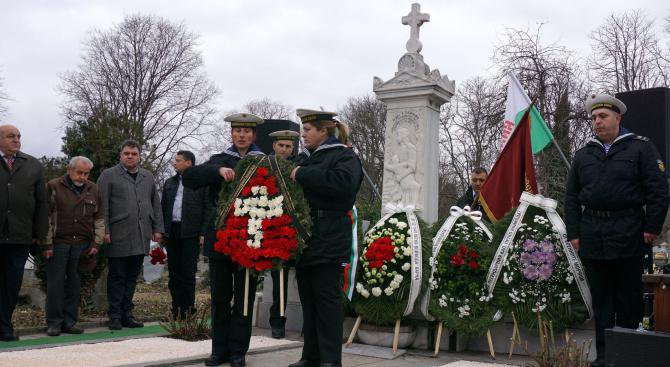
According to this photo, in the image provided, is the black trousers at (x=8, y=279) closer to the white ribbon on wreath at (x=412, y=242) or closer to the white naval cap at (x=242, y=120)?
the white naval cap at (x=242, y=120)

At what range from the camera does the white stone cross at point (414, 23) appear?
7.52 m

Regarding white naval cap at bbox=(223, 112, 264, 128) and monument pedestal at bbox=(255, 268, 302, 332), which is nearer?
white naval cap at bbox=(223, 112, 264, 128)

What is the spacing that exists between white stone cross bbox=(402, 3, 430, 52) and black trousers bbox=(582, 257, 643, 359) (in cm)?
329

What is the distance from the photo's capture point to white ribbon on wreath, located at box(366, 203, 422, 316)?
19.5 ft

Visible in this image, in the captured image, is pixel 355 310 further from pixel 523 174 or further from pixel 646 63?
pixel 646 63

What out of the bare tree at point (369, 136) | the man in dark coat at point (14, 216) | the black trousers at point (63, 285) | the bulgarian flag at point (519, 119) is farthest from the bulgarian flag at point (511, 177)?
the bare tree at point (369, 136)

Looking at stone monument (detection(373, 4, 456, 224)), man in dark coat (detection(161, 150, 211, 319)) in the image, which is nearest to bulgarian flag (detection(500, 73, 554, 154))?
stone monument (detection(373, 4, 456, 224))

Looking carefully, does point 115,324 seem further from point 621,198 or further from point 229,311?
point 621,198

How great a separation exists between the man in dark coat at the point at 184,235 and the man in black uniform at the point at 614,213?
4.12 meters

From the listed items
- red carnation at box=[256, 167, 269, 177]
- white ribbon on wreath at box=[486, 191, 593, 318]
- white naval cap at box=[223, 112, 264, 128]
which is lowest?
white ribbon on wreath at box=[486, 191, 593, 318]

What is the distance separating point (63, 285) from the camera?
22.7ft

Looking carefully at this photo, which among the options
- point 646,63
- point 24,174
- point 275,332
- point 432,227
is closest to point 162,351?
point 275,332

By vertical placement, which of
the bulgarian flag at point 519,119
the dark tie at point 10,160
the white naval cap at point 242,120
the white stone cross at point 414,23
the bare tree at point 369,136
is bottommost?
the dark tie at point 10,160

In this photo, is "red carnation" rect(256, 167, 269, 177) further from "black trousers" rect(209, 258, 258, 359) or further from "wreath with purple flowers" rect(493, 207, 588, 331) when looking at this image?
"wreath with purple flowers" rect(493, 207, 588, 331)
